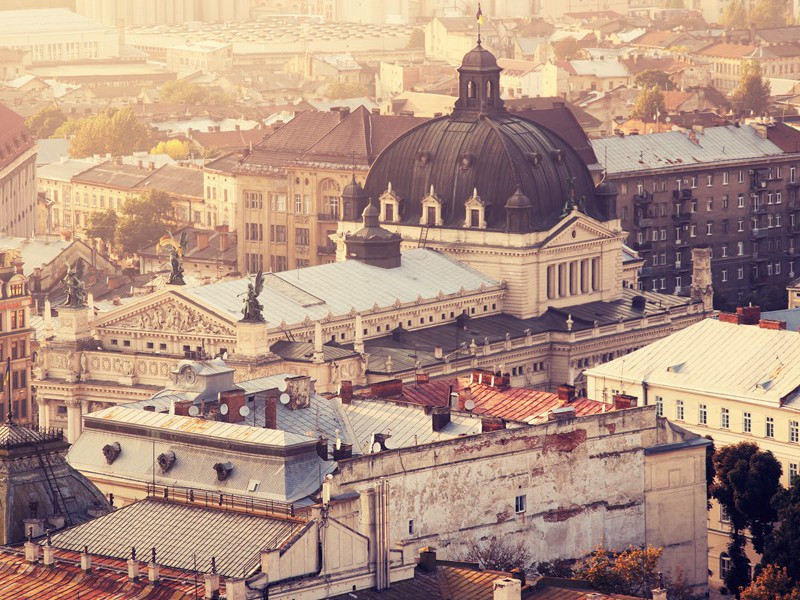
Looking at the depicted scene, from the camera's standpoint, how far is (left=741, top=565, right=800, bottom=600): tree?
488 feet

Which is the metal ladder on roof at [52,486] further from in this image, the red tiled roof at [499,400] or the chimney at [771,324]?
the chimney at [771,324]

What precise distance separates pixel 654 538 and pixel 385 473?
21164mm

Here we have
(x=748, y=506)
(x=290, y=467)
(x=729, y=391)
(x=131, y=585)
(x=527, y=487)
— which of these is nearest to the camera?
(x=131, y=585)

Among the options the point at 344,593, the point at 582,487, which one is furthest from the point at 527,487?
the point at 344,593

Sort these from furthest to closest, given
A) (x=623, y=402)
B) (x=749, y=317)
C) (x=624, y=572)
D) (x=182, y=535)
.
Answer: (x=749, y=317) < (x=623, y=402) < (x=624, y=572) < (x=182, y=535)

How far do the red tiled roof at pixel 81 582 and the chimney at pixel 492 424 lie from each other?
28086 millimetres

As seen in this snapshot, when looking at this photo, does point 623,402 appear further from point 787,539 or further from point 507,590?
point 507,590

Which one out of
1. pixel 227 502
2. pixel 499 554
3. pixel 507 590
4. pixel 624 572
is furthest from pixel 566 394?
pixel 507 590

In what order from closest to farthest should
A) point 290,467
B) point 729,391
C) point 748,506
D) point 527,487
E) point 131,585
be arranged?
point 131,585 < point 290,467 < point 527,487 < point 748,506 < point 729,391

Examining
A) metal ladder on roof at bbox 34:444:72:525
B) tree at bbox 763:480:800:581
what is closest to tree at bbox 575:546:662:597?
tree at bbox 763:480:800:581

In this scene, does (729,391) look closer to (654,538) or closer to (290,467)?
(654,538)

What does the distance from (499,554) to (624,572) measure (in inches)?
359

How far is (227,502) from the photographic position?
143500 mm

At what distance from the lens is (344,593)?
134 meters
